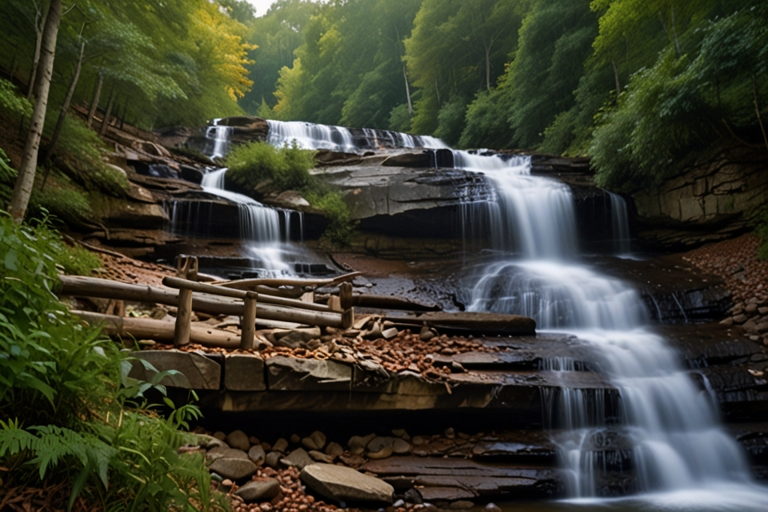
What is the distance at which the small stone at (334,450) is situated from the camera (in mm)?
4746

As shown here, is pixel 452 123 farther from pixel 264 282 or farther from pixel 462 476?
pixel 462 476

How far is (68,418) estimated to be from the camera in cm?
230

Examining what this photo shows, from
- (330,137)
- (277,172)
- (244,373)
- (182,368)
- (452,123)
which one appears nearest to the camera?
(182,368)

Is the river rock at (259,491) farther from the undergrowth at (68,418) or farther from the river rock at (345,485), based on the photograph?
the undergrowth at (68,418)

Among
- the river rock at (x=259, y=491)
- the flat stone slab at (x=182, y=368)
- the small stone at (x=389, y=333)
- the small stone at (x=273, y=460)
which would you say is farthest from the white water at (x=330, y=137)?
the river rock at (x=259, y=491)

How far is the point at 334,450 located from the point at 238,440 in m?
1.05

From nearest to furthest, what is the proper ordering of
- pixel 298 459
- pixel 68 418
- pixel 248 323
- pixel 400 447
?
pixel 68 418 → pixel 298 459 → pixel 248 323 → pixel 400 447

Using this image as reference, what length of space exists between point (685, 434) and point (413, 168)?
1153 cm

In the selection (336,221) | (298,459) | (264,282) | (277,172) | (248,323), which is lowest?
(298,459)

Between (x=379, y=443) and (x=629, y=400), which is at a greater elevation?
(x=629, y=400)

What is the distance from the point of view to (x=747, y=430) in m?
5.54

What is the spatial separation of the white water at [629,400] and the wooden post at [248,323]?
382 cm

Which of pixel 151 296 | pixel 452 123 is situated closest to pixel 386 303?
pixel 151 296

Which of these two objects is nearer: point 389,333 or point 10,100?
point 389,333
